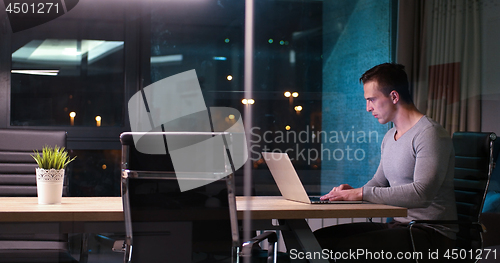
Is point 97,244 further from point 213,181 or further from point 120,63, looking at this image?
point 213,181

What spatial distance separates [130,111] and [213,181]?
2.71 metres

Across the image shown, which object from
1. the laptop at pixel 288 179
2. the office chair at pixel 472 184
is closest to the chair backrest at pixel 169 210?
the laptop at pixel 288 179

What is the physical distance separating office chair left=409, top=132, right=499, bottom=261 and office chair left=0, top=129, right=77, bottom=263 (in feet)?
5.91

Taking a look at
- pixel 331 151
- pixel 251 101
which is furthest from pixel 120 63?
pixel 331 151

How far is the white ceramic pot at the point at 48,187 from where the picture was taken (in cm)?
195

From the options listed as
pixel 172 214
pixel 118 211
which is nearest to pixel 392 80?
pixel 172 214

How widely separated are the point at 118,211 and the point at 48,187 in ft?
1.43

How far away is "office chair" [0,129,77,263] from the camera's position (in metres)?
2.45

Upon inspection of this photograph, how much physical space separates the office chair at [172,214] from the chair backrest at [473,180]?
100 centimetres

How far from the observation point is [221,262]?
1.70 m

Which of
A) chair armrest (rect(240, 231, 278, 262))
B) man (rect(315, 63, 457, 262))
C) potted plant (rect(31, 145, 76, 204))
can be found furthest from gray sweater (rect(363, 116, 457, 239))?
potted plant (rect(31, 145, 76, 204))

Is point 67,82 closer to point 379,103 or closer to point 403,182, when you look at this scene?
point 379,103

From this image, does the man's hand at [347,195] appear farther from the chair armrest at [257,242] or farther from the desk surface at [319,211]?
the chair armrest at [257,242]

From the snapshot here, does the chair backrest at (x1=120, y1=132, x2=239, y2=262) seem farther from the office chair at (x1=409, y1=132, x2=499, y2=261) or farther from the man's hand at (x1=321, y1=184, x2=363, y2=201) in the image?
the office chair at (x1=409, y1=132, x2=499, y2=261)
